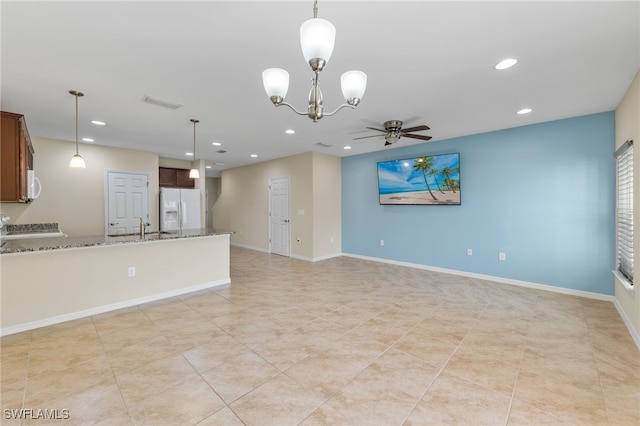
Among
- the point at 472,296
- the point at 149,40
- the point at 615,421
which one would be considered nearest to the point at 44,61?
the point at 149,40

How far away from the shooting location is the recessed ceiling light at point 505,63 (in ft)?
7.83

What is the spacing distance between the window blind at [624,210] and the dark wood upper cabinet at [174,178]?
27.3ft

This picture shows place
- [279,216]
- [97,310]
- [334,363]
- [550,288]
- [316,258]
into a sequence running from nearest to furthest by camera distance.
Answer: [334,363] → [97,310] → [550,288] → [316,258] → [279,216]

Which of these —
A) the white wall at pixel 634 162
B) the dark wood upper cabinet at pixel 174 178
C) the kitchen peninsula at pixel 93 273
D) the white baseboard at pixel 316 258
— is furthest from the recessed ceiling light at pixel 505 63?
the dark wood upper cabinet at pixel 174 178

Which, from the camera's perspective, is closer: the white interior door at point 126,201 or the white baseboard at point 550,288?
the white baseboard at point 550,288

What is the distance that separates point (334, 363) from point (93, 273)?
10.2 ft

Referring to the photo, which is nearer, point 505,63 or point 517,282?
point 505,63

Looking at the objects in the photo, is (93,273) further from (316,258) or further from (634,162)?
(634,162)

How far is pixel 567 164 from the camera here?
13.1ft

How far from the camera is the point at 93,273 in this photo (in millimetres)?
3322

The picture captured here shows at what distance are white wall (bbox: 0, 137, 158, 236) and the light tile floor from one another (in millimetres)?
3349

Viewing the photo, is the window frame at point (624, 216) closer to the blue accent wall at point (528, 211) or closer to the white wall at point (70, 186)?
the blue accent wall at point (528, 211)

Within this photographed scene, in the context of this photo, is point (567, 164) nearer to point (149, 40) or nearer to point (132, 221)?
point (149, 40)

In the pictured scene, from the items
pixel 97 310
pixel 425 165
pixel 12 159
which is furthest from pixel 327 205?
pixel 12 159
